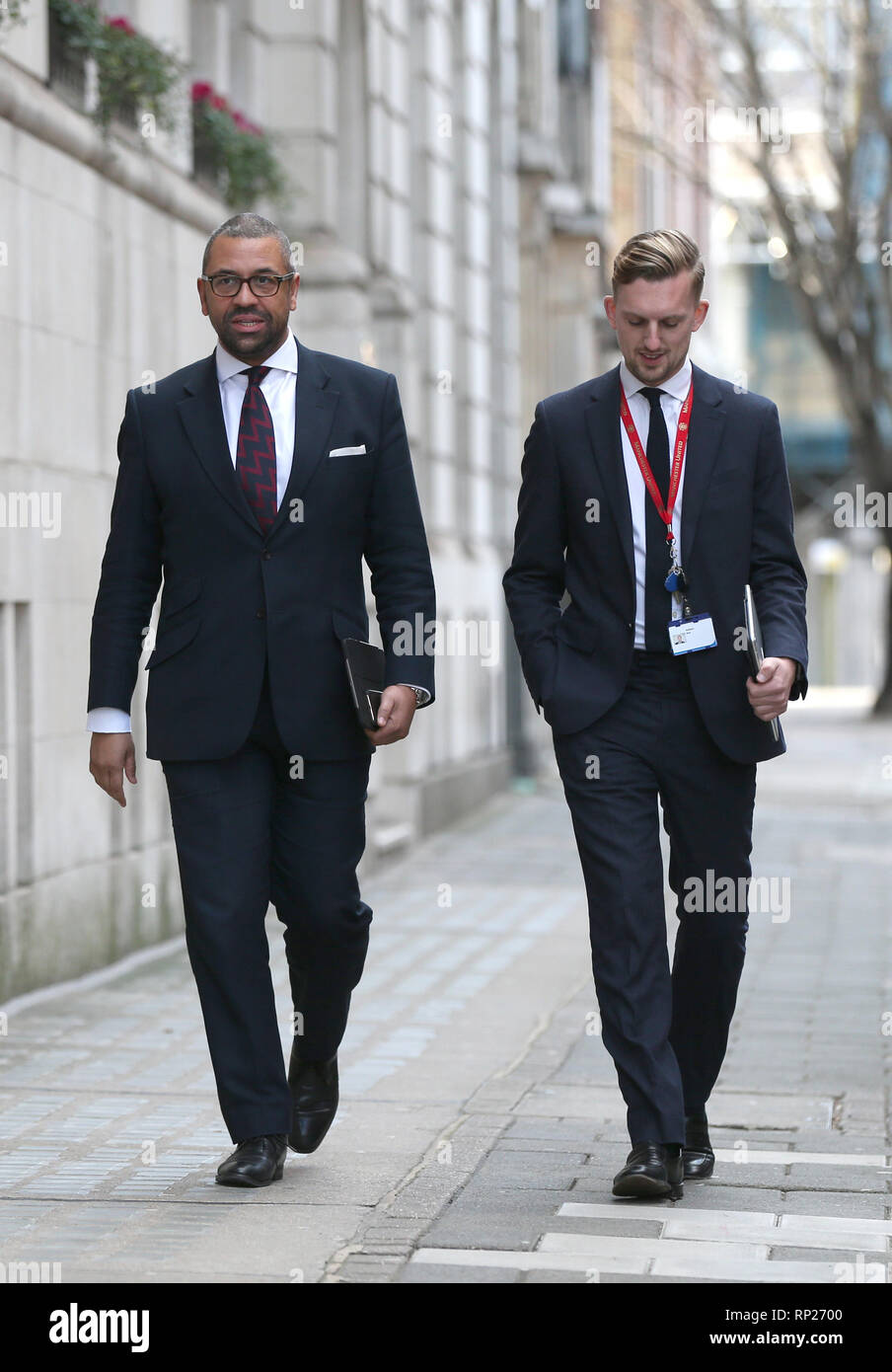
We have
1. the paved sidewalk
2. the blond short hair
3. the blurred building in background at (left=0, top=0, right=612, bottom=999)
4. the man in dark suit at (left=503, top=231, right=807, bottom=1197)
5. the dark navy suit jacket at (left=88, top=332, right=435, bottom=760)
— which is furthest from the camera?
the blurred building in background at (left=0, top=0, right=612, bottom=999)

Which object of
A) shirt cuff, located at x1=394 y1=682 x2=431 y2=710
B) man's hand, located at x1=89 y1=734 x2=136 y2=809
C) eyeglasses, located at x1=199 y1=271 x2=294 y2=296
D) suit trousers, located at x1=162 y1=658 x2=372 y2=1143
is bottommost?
suit trousers, located at x1=162 y1=658 x2=372 y2=1143

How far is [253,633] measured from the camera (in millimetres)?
5090

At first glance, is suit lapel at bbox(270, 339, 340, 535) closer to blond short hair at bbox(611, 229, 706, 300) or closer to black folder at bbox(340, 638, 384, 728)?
black folder at bbox(340, 638, 384, 728)

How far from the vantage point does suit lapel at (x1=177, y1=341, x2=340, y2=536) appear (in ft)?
16.7

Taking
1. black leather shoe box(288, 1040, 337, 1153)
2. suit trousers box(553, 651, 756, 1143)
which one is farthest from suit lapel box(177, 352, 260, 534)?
black leather shoe box(288, 1040, 337, 1153)

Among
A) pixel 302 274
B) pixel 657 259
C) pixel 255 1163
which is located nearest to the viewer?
pixel 657 259

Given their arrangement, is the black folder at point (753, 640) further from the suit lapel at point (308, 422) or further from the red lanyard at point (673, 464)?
the suit lapel at point (308, 422)

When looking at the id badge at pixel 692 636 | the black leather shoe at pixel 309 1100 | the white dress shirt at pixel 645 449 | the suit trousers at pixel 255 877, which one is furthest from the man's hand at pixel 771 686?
the black leather shoe at pixel 309 1100

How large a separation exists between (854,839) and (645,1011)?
1029 cm

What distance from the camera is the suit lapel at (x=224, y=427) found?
5.09 m

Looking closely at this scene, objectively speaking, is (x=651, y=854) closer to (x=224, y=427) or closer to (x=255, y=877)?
(x=255, y=877)

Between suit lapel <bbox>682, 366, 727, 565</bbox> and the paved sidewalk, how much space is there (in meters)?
1.42

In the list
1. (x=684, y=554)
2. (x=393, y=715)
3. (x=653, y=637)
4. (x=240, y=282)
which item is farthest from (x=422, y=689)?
(x=240, y=282)

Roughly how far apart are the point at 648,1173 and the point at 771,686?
41.3 inches
